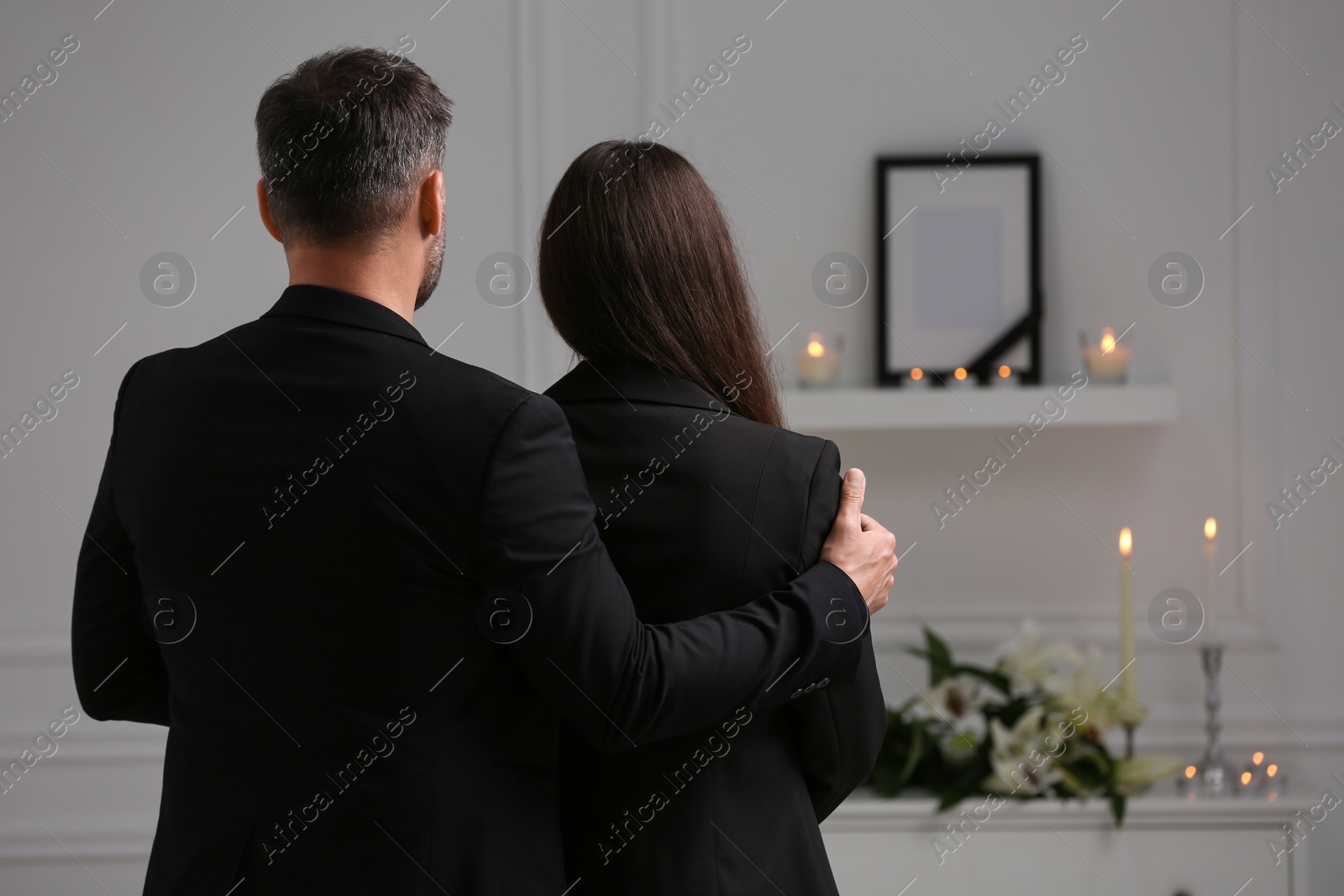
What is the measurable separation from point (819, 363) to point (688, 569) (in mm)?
1052

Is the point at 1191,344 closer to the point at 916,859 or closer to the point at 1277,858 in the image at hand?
the point at 1277,858

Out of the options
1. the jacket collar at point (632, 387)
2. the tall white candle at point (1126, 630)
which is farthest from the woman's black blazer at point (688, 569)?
the tall white candle at point (1126, 630)

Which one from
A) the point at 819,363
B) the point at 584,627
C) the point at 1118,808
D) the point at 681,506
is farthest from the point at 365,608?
the point at 1118,808

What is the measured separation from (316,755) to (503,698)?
13cm

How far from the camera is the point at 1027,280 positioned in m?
1.88

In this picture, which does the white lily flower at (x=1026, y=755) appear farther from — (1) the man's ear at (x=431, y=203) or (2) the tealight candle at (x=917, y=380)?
(1) the man's ear at (x=431, y=203)

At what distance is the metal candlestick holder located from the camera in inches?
67.9

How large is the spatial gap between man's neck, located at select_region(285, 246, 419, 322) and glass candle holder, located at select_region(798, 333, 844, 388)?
1162mm

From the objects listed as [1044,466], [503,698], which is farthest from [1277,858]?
[503,698]

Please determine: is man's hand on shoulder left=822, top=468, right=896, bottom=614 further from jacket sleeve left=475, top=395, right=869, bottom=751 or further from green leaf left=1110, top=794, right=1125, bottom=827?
green leaf left=1110, top=794, right=1125, bottom=827

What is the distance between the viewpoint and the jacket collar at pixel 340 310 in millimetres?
724

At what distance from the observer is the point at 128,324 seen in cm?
196

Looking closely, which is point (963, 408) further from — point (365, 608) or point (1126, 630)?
point (365, 608)

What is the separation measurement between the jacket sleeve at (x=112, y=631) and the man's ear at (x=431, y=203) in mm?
246
